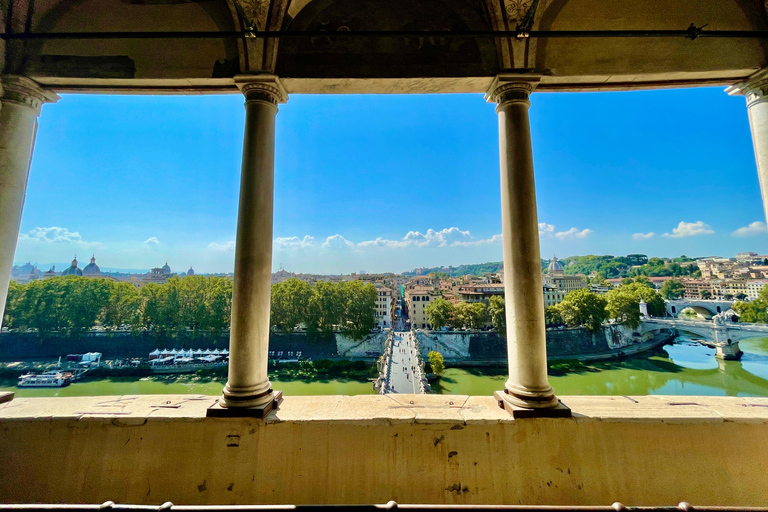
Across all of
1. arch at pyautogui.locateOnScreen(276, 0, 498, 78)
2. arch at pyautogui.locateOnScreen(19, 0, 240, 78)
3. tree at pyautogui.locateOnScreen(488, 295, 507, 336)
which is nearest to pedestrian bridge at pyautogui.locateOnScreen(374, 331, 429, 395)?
tree at pyautogui.locateOnScreen(488, 295, 507, 336)

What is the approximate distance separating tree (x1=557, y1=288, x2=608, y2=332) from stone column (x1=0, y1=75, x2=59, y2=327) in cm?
3677

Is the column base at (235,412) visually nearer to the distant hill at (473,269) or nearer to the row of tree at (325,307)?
the row of tree at (325,307)

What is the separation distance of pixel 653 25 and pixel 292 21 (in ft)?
12.5

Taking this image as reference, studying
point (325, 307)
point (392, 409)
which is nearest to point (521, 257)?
point (392, 409)

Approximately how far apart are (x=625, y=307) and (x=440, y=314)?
19.5 metres

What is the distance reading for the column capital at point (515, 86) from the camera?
291 cm

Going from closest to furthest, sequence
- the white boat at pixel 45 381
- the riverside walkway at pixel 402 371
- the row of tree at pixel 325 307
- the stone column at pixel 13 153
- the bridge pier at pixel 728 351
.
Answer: the stone column at pixel 13 153 → the white boat at pixel 45 381 → the riverside walkway at pixel 402 371 → the bridge pier at pixel 728 351 → the row of tree at pixel 325 307

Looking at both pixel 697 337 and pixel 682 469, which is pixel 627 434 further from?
pixel 697 337

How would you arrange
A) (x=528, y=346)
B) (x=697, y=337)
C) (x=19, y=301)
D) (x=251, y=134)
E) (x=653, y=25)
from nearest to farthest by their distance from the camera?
(x=528, y=346)
(x=251, y=134)
(x=653, y=25)
(x=19, y=301)
(x=697, y=337)

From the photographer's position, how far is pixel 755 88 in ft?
9.74

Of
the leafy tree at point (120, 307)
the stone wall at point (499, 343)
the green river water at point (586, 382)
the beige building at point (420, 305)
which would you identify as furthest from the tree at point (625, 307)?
the leafy tree at point (120, 307)

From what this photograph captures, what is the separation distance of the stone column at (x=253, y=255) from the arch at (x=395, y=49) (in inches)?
17.7

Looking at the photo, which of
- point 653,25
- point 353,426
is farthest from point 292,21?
point 353,426

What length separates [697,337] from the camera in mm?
36594
